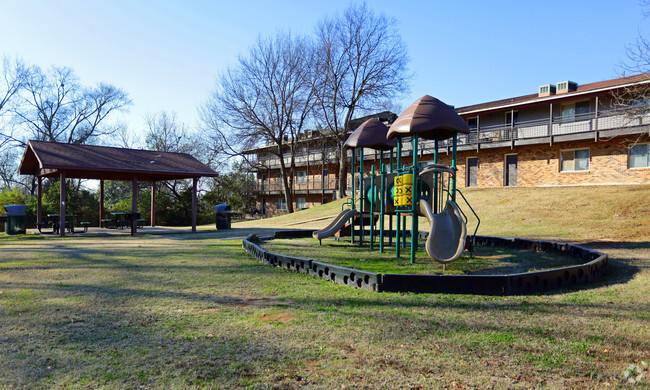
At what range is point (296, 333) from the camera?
408cm

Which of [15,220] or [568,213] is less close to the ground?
[568,213]

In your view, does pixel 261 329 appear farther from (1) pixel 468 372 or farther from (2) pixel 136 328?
(1) pixel 468 372

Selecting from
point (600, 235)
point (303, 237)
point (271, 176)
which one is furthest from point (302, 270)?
point (271, 176)

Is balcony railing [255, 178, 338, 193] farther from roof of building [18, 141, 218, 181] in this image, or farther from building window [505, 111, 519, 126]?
roof of building [18, 141, 218, 181]

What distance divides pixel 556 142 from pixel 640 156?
443 cm

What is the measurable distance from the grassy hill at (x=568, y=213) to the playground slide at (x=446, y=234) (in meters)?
7.27

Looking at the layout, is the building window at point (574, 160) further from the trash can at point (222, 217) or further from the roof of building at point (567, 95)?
the trash can at point (222, 217)

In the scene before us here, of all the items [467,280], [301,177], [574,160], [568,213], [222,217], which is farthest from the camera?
[301,177]

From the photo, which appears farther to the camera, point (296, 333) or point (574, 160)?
point (574, 160)

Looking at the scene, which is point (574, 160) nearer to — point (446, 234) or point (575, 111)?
point (575, 111)

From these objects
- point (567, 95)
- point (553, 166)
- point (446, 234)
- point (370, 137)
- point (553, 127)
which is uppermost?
point (567, 95)

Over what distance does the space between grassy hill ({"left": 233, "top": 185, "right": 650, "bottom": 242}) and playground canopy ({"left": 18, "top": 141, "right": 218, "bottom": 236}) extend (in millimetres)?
7939

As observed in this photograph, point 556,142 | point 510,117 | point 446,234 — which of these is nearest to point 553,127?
point 556,142

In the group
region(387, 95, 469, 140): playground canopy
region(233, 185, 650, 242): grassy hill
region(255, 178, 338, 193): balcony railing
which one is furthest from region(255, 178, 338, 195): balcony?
region(387, 95, 469, 140): playground canopy
